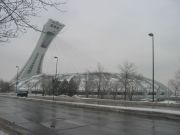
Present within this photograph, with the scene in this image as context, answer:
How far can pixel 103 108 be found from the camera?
25.6 m

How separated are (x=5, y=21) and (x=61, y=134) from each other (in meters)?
5.46

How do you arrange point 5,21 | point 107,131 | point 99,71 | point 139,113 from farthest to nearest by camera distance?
point 99,71
point 139,113
point 107,131
point 5,21

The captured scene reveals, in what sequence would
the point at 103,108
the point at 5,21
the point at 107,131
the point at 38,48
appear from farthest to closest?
the point at 38,48, the point at 103,108, the point at 107,131, the point at 5,21

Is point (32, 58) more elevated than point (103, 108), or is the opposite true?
point (32, 58)

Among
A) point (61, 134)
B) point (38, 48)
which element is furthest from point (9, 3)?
point (38, 48)

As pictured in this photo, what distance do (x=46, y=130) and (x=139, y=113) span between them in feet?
32.9

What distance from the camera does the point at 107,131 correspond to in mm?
12273

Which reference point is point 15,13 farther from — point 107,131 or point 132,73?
point 132,73

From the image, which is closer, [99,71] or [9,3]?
[9,3]

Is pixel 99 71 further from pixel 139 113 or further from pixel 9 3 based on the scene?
pixel 9 3

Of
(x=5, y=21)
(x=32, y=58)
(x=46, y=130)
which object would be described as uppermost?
(x=32, y=58)

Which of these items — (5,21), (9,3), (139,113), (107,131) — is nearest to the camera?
(9,3)

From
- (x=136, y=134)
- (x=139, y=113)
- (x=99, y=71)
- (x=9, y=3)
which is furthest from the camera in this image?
(x=99, y=71)

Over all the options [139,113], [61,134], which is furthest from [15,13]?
[139,113]
